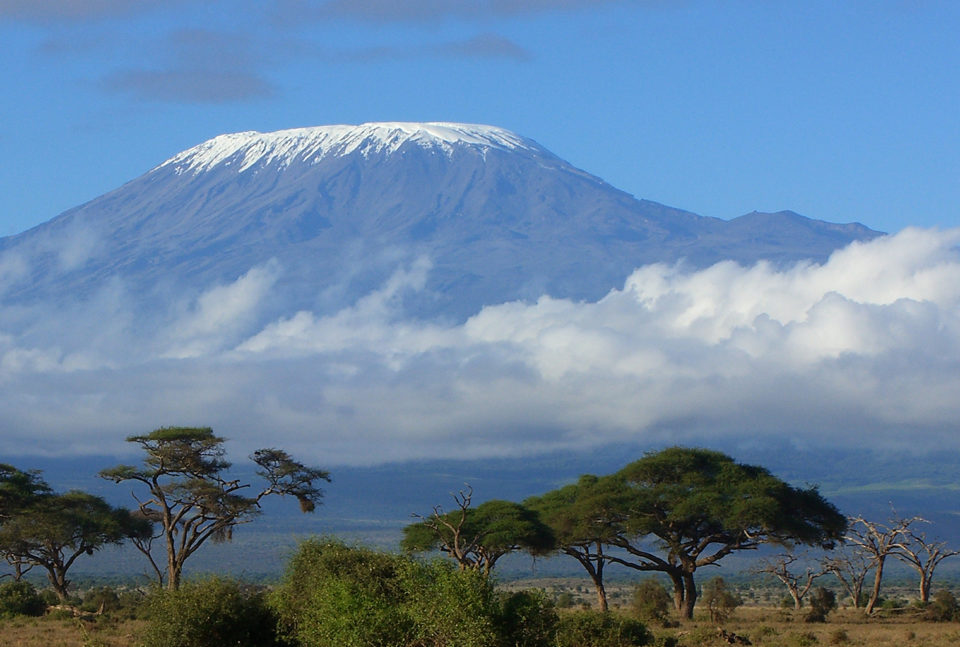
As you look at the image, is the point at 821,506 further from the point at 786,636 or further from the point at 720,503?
the point at 786,636

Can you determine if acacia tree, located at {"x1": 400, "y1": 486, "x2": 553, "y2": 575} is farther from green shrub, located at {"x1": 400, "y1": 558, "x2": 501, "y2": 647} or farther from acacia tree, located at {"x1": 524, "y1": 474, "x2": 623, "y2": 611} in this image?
green shrub, located at {"x1": 400, "y1": 558, "x2": 501, "y2": 647}

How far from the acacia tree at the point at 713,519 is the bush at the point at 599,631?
16564 millimetres

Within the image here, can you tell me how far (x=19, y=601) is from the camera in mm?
55156

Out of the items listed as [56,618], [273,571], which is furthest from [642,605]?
[273,571]

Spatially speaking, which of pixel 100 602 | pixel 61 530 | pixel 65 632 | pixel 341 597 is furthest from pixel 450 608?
pixel 61 530

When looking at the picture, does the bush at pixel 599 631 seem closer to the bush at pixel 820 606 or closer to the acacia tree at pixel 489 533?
the acacia tree at pixel 489 533

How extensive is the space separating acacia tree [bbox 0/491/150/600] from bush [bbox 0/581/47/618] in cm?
192

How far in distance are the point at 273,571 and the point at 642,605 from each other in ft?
288

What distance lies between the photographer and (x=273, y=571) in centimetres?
14162

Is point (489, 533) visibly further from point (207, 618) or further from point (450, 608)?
point (450, 608)

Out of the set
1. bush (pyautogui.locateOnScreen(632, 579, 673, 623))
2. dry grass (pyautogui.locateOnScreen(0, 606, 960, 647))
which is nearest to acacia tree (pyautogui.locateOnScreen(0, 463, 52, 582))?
dry grass (pyautogui.locateOnScreen(0, 606, 960, 647))

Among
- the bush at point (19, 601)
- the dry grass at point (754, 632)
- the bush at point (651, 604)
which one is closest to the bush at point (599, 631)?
the dry grass at point (754, 632)

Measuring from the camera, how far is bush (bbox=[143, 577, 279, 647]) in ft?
105

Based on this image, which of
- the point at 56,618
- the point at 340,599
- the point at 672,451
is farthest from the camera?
the point at 672,451
